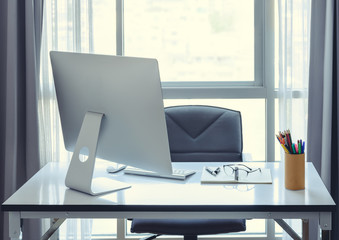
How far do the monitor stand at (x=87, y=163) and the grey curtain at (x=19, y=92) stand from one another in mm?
1161

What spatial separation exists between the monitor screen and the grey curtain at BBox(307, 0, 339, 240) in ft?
4.80

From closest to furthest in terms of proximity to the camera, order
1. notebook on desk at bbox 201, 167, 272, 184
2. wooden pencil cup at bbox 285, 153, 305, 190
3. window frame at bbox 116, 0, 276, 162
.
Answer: wooden pencil cup at bbox 285, 153, 305, 190, notebook on desk at bbox 201, 167, 272, 184, window frame at bbox 116, 0, 276, 162

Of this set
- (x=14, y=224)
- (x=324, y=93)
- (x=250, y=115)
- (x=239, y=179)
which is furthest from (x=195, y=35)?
(x=14, y=224)

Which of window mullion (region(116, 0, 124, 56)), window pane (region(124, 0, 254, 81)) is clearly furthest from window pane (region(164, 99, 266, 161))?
window mullion (region(116, 0, 124, 56))

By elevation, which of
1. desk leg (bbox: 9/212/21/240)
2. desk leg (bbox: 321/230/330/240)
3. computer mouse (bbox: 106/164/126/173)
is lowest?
desk leg (bbox: 321/230/330/240)

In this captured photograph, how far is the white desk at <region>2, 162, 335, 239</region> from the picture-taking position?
Answer: 1.93 meters

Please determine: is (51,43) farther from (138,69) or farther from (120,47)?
(138,69)

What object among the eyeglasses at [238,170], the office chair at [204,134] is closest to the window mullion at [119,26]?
the office chair at [204,134]

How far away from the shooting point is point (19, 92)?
10.7 ft

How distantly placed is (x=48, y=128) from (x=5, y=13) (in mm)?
714

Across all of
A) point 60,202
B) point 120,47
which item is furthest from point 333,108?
point 60,202

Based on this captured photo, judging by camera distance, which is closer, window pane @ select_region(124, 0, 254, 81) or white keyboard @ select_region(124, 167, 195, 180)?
white keyboard @ select_region(124, 167, 195, 180)

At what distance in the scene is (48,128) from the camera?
3348 millimetres

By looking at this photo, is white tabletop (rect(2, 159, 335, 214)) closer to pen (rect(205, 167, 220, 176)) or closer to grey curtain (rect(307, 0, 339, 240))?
pen (rect(205, 167, 220, 176))
